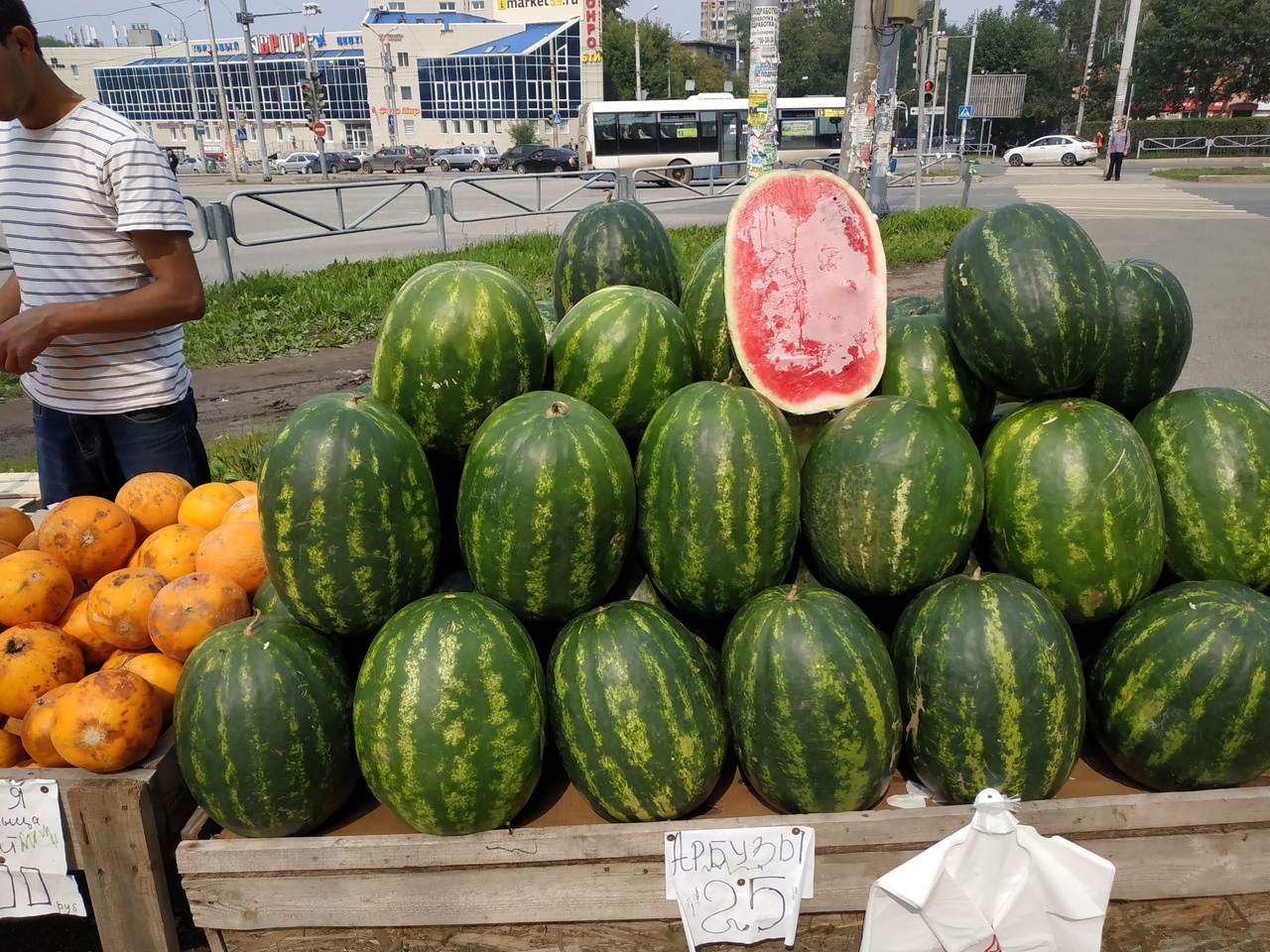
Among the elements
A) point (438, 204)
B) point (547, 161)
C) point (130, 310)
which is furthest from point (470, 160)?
point (130, 310)

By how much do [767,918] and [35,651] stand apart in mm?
1849

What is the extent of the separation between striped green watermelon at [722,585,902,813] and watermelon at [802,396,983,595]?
0.62ft

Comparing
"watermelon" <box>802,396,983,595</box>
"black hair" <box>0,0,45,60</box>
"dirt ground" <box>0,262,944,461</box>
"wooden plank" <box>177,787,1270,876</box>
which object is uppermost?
"black hair" <box>0,0,45,60</box>

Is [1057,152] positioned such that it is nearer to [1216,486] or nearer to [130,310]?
[1216,486]

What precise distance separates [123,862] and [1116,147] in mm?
35295

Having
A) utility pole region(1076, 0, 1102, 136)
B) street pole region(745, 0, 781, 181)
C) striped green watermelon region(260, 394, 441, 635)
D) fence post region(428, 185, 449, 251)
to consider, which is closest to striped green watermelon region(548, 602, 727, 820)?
striped green watermelon region(260, 394, 441, 635)

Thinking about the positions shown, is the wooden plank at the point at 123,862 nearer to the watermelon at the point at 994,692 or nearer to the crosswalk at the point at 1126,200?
the watermelon at the point at 994,692

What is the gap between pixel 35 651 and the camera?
2031mm

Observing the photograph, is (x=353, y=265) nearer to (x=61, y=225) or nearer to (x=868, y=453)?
(x=61, y=225)

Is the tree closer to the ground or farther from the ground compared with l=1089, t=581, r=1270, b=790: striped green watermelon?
farther from the ground

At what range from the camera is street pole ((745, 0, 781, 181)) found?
9.16 meters

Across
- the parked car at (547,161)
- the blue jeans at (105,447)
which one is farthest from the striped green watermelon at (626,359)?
the parked car at (547,161)

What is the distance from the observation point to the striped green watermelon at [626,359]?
2164mm

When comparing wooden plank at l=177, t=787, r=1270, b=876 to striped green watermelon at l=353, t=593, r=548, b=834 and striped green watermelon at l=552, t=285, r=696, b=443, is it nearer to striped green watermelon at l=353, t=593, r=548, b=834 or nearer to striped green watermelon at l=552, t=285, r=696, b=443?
striped green watermelon at l=353, t=593, r=548, b=834
